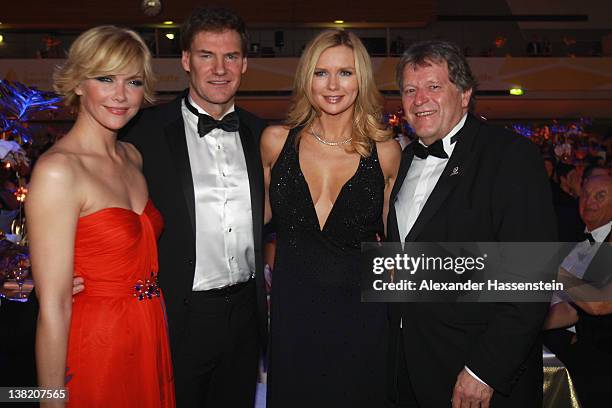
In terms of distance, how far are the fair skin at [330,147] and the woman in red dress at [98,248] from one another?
0.68m

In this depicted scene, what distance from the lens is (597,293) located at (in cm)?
295

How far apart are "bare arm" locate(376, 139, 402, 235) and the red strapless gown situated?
3.37ft

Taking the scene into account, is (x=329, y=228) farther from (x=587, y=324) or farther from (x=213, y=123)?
(x=587, y=324)

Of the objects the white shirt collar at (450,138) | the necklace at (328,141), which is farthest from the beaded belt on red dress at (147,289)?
the white shirt collar at (450,138)

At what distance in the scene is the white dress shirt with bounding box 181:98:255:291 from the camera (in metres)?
2.42

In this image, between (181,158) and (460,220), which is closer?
(460,220)

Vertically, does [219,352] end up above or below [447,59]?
below

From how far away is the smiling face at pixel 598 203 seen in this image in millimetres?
3803

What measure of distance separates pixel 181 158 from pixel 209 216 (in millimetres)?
247

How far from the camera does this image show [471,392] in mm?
1928

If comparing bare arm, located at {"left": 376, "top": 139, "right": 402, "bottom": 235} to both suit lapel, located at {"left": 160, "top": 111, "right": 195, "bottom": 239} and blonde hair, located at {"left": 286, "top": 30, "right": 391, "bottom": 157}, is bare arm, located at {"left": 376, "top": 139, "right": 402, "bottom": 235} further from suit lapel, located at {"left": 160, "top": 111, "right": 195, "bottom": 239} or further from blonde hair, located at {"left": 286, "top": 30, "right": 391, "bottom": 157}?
suit lapel, located at {"left": 160, "top": 111, "right": 195, "bottom": 239}

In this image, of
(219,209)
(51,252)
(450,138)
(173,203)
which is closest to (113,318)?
(51,252)

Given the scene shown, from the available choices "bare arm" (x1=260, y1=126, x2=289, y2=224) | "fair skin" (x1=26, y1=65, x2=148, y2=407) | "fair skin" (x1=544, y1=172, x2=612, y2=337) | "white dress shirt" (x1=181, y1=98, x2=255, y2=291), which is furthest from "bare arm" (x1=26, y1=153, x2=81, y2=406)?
"fair skin" (x1=544, y1=172, x2=612, y2=337)

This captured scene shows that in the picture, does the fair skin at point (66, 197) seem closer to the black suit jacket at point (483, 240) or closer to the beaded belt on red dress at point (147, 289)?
the beaded belt on red dress at point (147, 289)
